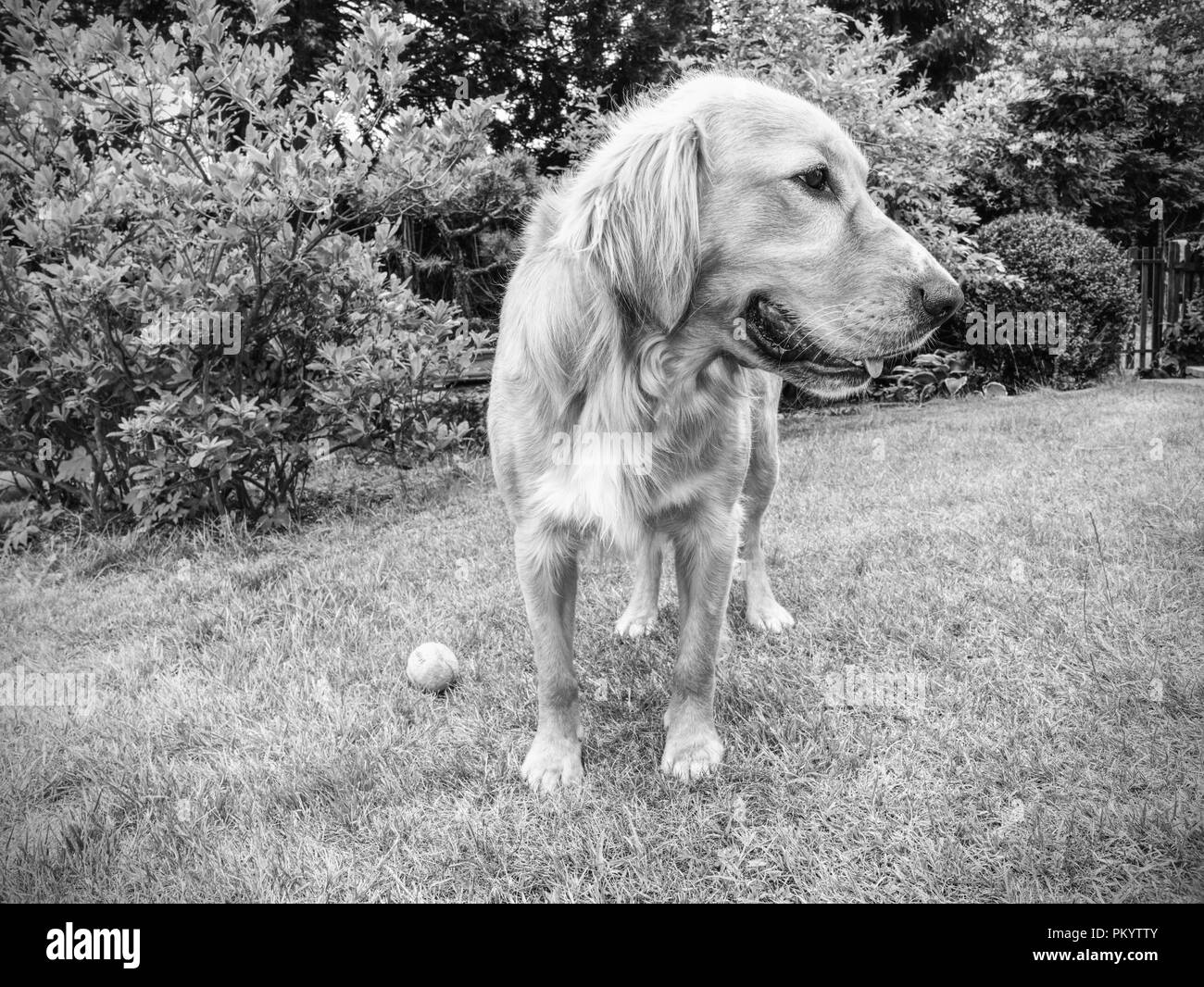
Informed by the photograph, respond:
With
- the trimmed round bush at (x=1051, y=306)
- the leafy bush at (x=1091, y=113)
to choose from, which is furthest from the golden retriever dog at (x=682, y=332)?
the leafy bush at (x=1091, y=113)

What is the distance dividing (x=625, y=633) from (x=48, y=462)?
3754 millimetres

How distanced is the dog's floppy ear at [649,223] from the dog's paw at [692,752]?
45.8 inches

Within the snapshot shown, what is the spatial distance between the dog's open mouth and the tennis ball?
5.07ft

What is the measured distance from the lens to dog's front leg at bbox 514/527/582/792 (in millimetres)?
2254

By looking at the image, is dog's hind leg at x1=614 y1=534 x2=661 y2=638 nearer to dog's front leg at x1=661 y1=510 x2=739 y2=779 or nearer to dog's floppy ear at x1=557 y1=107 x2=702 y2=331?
dog's front leg at x1=661 y1=510 x2=739 y2=779

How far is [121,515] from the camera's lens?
4.59m

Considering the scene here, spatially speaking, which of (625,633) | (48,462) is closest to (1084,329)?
(625,633)

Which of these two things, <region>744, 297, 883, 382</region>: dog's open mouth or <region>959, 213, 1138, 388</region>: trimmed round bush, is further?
<region>959, 213, 1138, 388</region>: trimmed round bush

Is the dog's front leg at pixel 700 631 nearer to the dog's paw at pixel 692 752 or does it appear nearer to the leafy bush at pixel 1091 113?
the dog's paw at pixel 692 752

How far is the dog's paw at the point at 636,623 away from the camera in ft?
10.5
